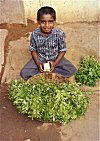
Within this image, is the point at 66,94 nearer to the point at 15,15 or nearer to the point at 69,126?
the point at 69,126

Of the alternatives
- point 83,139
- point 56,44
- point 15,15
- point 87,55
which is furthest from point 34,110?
point 15,15

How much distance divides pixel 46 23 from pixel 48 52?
15.4 inches

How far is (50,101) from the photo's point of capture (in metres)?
3.42

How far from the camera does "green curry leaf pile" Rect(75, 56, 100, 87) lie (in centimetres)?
395

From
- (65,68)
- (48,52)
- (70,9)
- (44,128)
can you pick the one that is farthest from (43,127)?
(70,9)

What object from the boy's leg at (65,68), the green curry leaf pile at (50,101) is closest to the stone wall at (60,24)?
the boy's leg at (65,68)

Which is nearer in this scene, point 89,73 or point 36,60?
point 36,60

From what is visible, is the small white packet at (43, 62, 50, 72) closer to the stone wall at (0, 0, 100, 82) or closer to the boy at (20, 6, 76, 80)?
the boy at (20, 6, 76, 80)

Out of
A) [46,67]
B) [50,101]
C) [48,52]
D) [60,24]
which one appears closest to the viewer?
[50,101]

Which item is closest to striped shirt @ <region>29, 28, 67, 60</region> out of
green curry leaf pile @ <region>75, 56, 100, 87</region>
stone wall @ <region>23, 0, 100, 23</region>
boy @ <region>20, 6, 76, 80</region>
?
boy @ <region>20, 6, 76, 80</region>

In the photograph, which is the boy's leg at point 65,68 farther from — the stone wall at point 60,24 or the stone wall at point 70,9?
the stone wall at point 70,9

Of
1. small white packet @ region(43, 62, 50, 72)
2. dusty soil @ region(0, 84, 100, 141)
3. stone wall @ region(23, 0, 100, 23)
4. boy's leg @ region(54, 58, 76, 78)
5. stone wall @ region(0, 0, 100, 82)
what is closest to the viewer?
dusty soil @ region(0, 84, 100, 141)

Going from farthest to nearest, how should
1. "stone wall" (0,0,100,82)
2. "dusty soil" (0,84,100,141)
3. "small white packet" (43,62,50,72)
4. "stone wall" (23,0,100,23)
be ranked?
"stone wall" (23,0,100,23) < "stone wall" (0,0,100,82) < "small white packet" (43,62,50,72) < "dusty soil" (0,84,100,141)

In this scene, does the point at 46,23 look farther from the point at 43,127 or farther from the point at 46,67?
the point at 43,127
